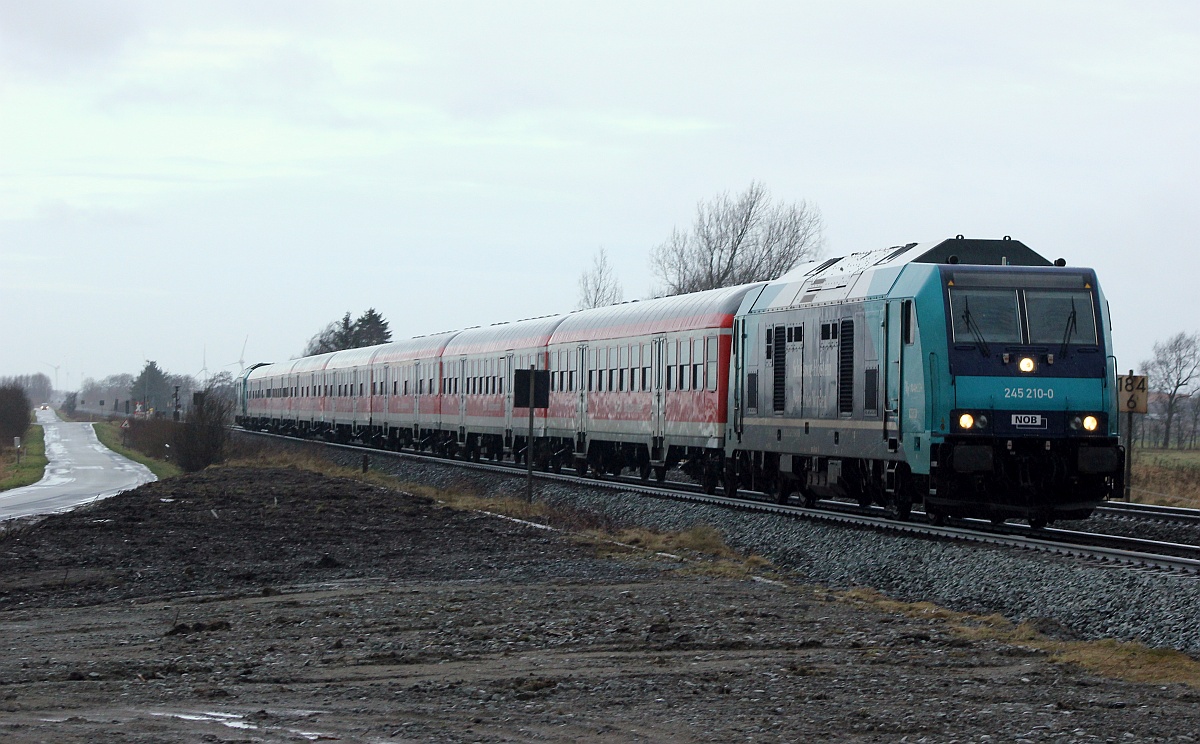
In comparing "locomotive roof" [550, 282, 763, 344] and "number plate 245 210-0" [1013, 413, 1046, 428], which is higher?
"locomotive roof" [550, 282, 763, 344]

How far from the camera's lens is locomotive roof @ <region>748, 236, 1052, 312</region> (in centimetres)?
1705

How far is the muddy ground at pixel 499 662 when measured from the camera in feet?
Result: 24.2

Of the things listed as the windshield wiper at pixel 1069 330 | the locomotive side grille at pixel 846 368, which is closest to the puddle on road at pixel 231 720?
the windshield wiper at pixel 1069 330

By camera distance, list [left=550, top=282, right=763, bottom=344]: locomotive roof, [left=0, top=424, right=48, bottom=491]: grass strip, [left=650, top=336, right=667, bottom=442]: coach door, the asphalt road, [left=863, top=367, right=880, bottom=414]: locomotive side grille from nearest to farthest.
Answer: [left=863, top=367, right=880, bottom=414]: locomotive side grille, [left=550, top=282, right=763, bottom=344]: locomotive roof, [left=650, top=336, right=667, bottom=442]: coach door, the asphalt road, [left=0, top=424, right=48, bottom=491]: grass strip

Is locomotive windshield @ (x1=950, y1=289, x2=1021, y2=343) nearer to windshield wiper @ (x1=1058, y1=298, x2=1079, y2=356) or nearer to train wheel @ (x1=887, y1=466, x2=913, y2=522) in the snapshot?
windshield wiper @ (x1=1058, y1=298, x2=1079, y2=356)

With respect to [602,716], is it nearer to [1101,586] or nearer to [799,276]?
[1101,586]

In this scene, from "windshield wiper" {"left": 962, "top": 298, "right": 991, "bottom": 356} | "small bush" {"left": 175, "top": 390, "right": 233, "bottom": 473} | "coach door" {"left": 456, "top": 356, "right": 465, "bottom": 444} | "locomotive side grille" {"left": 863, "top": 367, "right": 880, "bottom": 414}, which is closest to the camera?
"windshield wiper" {"left": 962, "top": 298, "right": 991, "bottom": 356}

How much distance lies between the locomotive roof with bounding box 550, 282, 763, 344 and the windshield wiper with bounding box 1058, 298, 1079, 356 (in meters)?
7.29

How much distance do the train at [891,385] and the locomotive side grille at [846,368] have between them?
0.03 metres

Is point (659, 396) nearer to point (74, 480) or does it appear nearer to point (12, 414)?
point (74, 480)

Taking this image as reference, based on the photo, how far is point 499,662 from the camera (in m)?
9.48

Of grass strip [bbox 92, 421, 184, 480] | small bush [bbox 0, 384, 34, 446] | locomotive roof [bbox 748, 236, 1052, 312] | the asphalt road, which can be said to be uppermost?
locomotive roof [bbox 748, 236, 1052, 312]

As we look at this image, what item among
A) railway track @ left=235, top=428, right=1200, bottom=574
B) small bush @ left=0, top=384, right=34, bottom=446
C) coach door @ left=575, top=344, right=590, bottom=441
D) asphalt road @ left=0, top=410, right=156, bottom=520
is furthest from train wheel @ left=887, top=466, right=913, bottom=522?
small bush @ left=0, top=384, right=34, bottom=446

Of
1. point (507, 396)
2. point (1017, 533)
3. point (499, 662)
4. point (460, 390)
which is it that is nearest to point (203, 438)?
point (460, 390)
